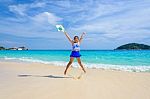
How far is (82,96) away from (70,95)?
296 millimetres

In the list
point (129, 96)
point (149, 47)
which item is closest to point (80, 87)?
point (129, 96)

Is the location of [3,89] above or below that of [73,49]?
below

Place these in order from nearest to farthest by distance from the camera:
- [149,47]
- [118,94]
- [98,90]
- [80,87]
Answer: [118,94] < [98,90] < [80,87] < [149,47]

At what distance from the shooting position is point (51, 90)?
6293mm

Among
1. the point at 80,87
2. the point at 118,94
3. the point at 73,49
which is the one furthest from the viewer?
the point at 73,49

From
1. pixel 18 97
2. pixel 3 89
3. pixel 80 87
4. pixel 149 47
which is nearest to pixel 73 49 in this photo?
pixel 80 87

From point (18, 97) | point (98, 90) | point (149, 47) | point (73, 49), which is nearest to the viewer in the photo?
point (18, 97)

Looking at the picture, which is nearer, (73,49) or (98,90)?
(98,90)

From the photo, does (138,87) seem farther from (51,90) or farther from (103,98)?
(51,90)

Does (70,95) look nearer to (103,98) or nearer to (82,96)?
(82,96)

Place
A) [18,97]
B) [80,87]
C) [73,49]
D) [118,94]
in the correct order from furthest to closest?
[73,49] < [80,87] < [118,94] < [18,97]

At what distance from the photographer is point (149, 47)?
120 meters

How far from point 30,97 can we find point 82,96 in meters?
1.19

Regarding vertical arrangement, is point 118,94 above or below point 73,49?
below
